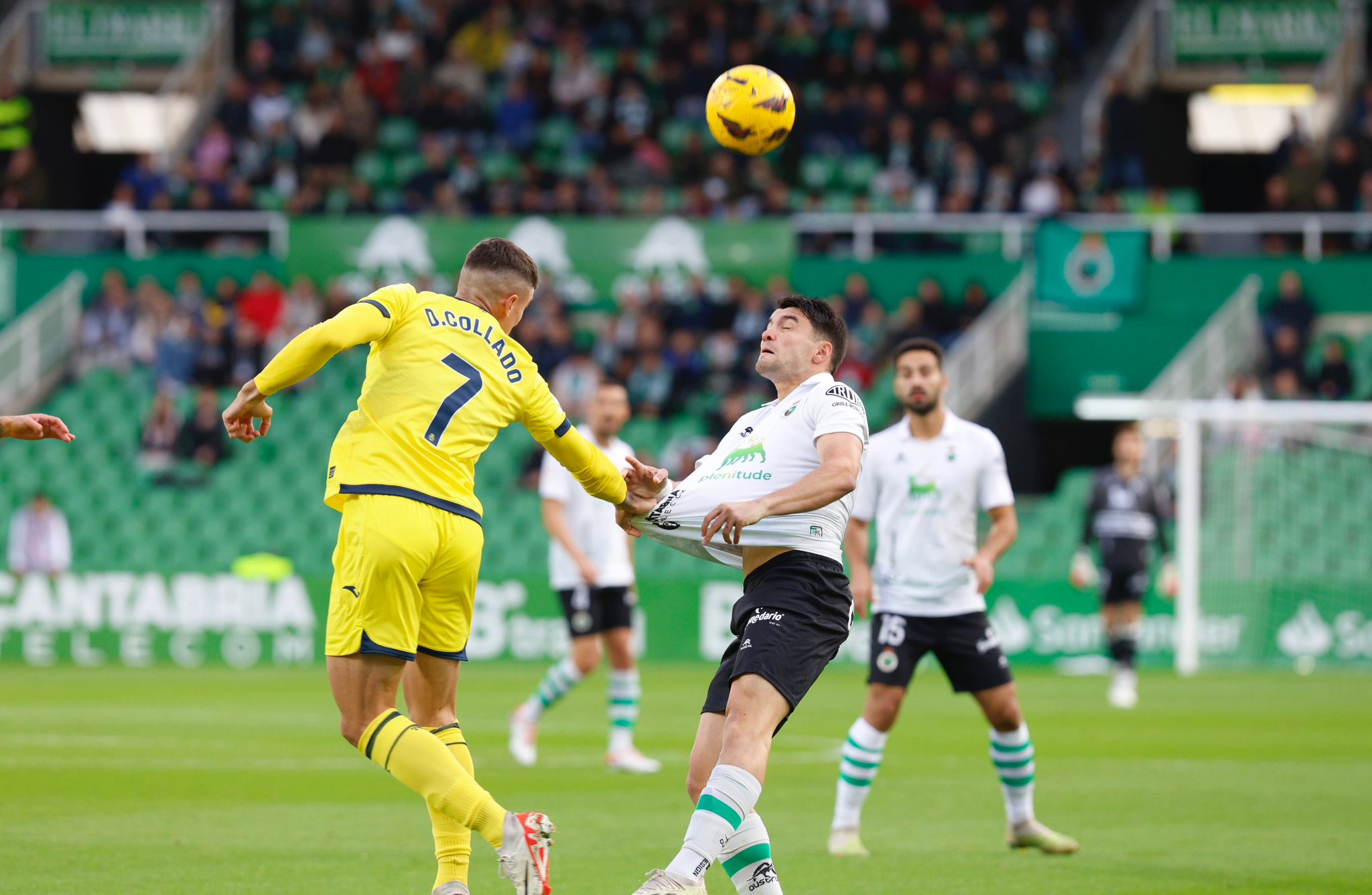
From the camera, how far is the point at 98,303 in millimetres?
26453

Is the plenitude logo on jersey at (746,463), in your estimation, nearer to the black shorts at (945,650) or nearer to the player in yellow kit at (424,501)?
the player in yellow kit at (424,501)

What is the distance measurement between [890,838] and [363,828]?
2.77 meters

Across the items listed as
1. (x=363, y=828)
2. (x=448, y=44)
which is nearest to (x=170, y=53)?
(x=448, y=44)

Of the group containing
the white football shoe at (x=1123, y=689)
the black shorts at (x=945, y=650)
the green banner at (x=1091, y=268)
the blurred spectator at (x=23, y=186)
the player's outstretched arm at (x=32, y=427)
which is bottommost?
the white football shoe at (x=1123, y=689)

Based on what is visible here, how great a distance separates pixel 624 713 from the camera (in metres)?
12.3

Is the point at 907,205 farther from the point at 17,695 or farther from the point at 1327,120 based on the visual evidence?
the point at 17,695

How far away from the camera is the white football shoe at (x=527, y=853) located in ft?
20.4

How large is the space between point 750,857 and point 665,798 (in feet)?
14.9

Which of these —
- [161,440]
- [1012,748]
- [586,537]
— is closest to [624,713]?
[586,537]

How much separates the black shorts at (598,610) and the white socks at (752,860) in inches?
246

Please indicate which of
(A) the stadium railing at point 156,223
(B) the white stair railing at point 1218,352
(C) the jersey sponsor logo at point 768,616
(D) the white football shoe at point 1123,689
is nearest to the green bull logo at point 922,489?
(C) the jersey sponsor logo at point 768,616

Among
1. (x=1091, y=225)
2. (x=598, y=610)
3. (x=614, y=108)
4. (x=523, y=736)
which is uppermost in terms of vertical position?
(x=614, y=108)

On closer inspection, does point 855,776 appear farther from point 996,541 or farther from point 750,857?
point 750,857

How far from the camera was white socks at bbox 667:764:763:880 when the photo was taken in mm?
5977
